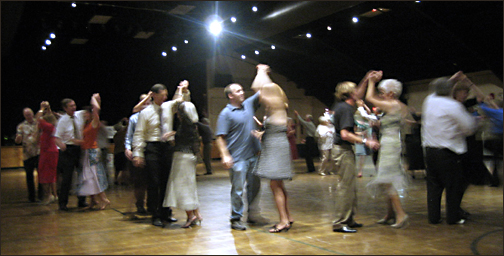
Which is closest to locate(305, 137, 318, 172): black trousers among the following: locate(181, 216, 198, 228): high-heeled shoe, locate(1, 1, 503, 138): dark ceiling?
locate(1, 1, 503, 138): dark ceiling

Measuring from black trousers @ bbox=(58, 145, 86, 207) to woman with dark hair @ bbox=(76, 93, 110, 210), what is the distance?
10 cm

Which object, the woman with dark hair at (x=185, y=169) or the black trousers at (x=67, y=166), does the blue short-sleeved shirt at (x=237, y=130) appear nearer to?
the woman with dark hair at (x=185, y=169)

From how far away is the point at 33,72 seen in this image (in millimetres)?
16109

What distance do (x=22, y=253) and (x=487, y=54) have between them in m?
11.0

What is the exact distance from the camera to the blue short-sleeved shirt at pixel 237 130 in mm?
4520

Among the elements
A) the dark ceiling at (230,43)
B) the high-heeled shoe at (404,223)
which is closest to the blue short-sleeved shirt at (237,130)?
the high-heeled shoe at (404,223)

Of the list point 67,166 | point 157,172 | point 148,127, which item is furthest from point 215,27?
point 157,172

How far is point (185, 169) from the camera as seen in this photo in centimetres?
458

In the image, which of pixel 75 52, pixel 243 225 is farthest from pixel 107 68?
pixel 243 225

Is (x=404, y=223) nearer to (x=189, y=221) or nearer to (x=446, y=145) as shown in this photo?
(x=446, y=145)

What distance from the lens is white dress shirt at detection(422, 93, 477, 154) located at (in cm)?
431

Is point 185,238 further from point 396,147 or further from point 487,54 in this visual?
point 487,54

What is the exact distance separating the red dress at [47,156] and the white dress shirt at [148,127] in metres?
2.62

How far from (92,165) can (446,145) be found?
4.41 meters
